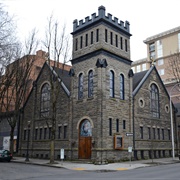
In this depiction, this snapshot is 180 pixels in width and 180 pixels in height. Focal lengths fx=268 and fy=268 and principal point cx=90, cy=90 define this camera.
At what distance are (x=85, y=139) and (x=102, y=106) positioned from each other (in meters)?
4.11

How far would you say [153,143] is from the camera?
3338 centimetres

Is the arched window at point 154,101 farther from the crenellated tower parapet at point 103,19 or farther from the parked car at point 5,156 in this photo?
the parked car at point 5,156

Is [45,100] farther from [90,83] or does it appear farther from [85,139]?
[85,139]

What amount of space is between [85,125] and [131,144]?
569 centimetres

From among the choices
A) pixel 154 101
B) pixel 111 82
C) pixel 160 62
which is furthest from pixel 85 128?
pixel 160 62

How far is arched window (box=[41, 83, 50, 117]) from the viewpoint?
34.8 m

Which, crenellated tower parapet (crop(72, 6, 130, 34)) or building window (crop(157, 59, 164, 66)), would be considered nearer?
crenellated tower parapet (crop(72, 6, 130, 34))

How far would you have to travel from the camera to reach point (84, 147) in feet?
91.6

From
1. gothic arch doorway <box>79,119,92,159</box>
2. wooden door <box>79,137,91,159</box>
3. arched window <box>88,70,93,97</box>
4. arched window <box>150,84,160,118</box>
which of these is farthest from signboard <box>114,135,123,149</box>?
arched window <box>150,84,160,118</box>

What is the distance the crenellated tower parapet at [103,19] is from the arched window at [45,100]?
882cm

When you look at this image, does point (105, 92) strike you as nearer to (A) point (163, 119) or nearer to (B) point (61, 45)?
(B) point (61, 45)

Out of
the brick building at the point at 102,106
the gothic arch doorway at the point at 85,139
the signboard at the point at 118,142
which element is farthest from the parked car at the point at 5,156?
the signboard at the point at 118,142

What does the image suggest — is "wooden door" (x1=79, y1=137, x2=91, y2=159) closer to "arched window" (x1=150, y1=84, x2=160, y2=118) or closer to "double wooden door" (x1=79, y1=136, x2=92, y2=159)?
"double wooden door" (x1=79, y1=136, x2=92, y2=159)

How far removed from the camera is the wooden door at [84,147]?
27420 mm
